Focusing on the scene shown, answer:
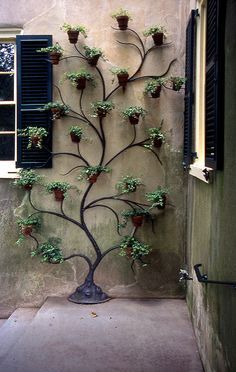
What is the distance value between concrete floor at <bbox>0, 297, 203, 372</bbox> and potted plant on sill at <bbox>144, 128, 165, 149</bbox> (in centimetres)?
145

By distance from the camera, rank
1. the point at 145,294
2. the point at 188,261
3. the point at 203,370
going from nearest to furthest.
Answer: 1. the point at 203,370
2. the point at 188,261
3. the point at 145,294

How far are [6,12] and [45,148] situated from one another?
1.35 metres

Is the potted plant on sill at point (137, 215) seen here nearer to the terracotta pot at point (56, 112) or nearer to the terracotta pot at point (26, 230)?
the terracotta pot at point (26, 230)

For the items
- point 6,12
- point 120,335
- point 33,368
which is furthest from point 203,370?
point 6,12

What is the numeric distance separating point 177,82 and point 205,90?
99cm

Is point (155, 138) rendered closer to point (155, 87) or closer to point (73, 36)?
point (155, 87)

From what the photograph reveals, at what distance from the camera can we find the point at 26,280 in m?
4.31

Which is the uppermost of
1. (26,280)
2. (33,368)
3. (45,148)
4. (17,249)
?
(45,148)

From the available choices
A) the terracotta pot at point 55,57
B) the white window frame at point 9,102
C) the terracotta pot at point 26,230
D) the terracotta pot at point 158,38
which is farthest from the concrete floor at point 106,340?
the terracotta pot at point 158,38

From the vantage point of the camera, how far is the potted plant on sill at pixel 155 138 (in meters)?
4.07

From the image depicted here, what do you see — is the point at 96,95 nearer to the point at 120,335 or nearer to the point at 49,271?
the point at 49,271

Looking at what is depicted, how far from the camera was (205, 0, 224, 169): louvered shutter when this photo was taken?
2307 mm

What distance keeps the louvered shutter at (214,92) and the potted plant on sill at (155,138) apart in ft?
3.80

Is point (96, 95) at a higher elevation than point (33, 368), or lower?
higher
